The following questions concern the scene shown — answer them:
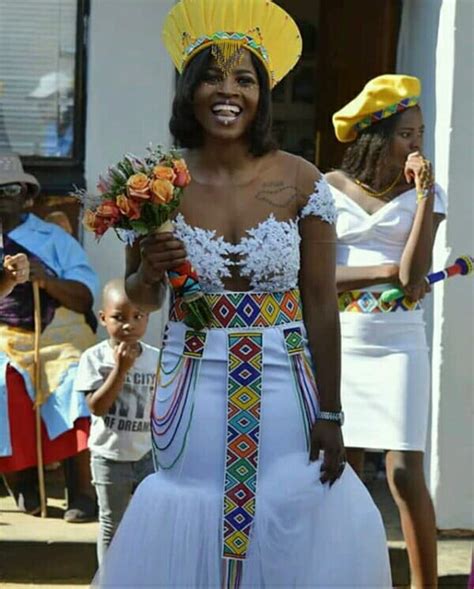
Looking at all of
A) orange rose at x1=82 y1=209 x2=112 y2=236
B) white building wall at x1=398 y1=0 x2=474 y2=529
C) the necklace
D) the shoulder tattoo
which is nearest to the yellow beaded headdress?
the shoulder tattoo

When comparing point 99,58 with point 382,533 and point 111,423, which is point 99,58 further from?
point 382,533

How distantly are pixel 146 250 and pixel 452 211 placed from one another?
10.6 ft

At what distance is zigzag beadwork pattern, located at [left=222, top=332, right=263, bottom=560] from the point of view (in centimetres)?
415

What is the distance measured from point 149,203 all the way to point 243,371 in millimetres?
559

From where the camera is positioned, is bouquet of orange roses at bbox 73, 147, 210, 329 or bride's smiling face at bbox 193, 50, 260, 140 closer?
bouquet of orange roses at bbox 73, 147, 210, 329

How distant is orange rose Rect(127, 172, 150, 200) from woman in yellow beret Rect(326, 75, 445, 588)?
191 cm

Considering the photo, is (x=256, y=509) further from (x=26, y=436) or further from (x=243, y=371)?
(x=26, y=436)

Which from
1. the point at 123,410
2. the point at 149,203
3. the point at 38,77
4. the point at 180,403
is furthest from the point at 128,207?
the point at 38,77

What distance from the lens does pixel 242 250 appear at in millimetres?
4227

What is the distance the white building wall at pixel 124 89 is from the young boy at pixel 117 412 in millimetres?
1492

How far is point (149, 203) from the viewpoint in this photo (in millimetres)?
4066

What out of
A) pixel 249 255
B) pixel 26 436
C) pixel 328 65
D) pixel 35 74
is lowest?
pixel 26 436

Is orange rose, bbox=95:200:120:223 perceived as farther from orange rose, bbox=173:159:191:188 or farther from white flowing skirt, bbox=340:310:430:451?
white flowing skirt, bbox=340:310:430:451

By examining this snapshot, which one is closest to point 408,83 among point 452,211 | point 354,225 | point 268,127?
point 354,225
